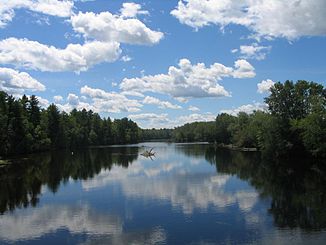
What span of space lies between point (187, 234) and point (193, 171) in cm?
3504

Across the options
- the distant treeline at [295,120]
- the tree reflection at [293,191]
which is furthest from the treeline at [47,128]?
the distant treeline at [295,120]

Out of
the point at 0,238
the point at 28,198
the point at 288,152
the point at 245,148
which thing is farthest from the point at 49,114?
the point at 0,238

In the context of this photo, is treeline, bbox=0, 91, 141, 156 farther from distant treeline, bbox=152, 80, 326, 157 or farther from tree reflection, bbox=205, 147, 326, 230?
distant treeline, bbox=152, 80, 326, 157

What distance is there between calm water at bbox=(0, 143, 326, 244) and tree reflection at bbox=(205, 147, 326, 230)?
0.08 m

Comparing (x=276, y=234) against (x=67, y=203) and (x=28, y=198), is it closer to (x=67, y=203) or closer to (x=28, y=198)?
(x=67, y=203)

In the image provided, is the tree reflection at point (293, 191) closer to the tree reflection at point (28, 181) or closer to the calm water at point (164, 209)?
the calm water at point (164, 209)

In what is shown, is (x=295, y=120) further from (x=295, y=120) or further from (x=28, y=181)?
(x=28, y=181)

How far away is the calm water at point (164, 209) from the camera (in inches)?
972

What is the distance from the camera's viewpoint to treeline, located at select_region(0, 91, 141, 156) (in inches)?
3376

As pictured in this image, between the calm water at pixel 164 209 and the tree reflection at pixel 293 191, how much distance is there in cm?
8

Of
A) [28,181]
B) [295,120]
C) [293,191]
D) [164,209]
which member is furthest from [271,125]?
[164,209]

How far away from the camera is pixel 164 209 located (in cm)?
3203

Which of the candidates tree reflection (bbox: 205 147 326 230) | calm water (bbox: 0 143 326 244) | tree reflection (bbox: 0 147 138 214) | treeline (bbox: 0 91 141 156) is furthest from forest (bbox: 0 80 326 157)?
tree reflection (bbox: 0 147 138 214)

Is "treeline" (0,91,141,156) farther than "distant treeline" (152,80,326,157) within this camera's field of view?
Yes
